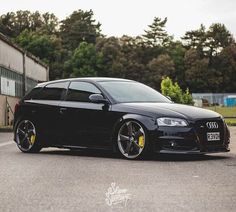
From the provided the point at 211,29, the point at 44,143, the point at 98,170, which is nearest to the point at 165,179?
the point at 98,170

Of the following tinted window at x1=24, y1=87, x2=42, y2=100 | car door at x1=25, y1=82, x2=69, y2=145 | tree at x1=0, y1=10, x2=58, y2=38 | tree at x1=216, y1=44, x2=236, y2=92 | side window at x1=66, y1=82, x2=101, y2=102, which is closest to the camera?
side window at x1=66, y1=82, x2=101, y2=102

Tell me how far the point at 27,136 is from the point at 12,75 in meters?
28.4

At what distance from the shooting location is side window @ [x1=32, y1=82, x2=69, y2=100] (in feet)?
41.3

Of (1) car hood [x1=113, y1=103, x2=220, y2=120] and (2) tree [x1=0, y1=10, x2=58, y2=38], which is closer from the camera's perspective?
(1) car hood [x1=113, y1=103, x2=220, y2=120]

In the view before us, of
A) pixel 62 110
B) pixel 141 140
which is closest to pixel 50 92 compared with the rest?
pixel 62 110

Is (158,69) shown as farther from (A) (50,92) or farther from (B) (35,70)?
(A) (50,92)

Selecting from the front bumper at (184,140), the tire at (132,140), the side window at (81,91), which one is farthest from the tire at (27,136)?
the front bumper at (184,140)

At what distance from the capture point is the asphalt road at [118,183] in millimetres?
6066

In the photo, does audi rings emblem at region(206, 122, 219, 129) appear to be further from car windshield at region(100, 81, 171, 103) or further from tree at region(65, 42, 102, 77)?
tree at region(65, 42, 102, 77)

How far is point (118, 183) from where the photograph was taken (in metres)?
7.74

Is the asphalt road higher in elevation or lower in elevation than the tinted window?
lower

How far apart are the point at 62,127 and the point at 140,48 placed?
10649 centimetres

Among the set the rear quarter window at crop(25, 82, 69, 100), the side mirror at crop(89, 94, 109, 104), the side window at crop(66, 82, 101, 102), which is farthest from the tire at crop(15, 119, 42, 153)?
the side mirror at crop(89, 94, 109, 104)

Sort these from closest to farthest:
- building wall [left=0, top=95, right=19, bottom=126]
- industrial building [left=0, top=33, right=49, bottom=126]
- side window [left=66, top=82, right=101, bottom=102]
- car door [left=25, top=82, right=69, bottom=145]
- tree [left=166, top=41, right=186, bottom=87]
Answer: side window [left=66, top=82, right=101, bottom=102], car door [left=25, top=82, right=69, bottom=145], building wall [left=0, top=95, right=19, bottom=126], industrial building [left=0, top=33, right=49, bottom=126], tree [left=166, top=41, right=186, bottom=87]
